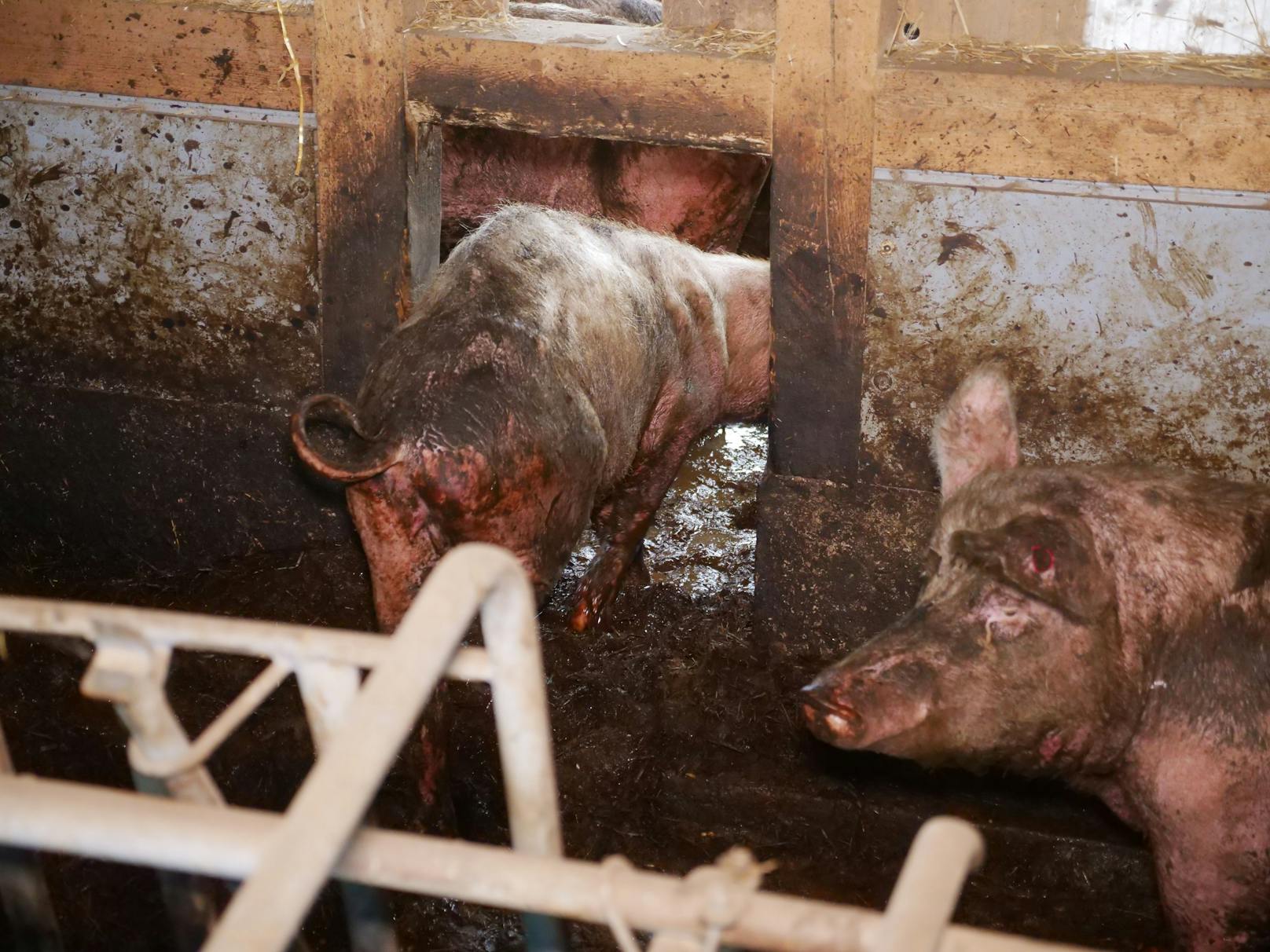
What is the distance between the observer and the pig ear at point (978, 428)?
302 centimetres

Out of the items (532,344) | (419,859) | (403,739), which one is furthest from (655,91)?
(419,859)

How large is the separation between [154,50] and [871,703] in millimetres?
3192

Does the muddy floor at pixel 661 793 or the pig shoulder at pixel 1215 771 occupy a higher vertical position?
the pig shoulder at pixel 1215 771

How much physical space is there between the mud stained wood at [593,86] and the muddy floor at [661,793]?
1744 millimetres

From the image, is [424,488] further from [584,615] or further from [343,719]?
[343,719]

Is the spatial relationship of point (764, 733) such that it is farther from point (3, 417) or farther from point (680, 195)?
point (3, 417)

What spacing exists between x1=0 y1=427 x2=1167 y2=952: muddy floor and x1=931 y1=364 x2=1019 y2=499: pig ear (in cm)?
111

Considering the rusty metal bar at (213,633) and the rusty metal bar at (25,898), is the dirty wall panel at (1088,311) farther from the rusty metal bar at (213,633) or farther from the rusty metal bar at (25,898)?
the rusty metal bar at (25,898)

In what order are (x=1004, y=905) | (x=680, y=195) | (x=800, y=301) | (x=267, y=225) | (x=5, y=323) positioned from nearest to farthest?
(x=1004, y=905), (x=800, y=301), (x=267, y=225), (x=5, y=323), (x=680, y=195)

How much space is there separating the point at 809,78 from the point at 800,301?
69cm

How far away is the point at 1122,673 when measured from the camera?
106 inches

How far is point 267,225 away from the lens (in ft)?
14.3

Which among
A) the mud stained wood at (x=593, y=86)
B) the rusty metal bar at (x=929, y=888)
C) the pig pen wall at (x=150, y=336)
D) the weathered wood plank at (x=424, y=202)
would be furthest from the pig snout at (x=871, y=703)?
the pig pen wall at (x=150, y=336)

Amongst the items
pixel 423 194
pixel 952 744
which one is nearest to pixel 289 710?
pixel 423 194
